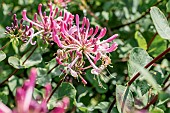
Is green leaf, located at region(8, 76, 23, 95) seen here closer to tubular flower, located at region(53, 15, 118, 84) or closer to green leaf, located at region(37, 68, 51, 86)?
green leaf, located at region(37, 68, 51, 86)

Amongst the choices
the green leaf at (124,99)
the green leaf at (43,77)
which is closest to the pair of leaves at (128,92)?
the green leaf at (124,99)

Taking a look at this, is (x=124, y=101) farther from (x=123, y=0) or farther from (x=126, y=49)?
(x=123, y=0)

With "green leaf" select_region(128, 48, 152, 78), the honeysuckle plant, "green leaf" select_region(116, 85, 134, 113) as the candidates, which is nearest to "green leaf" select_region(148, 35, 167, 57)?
the honeysuckle plant

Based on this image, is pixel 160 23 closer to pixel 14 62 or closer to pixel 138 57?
pixel 138 57

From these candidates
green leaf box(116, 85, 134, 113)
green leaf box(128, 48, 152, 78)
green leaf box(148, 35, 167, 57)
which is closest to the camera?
green leaf box(116, 85, 134, 113)

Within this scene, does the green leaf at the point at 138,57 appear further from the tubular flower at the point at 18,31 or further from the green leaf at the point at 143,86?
the tubular flower at the point at 18,31
